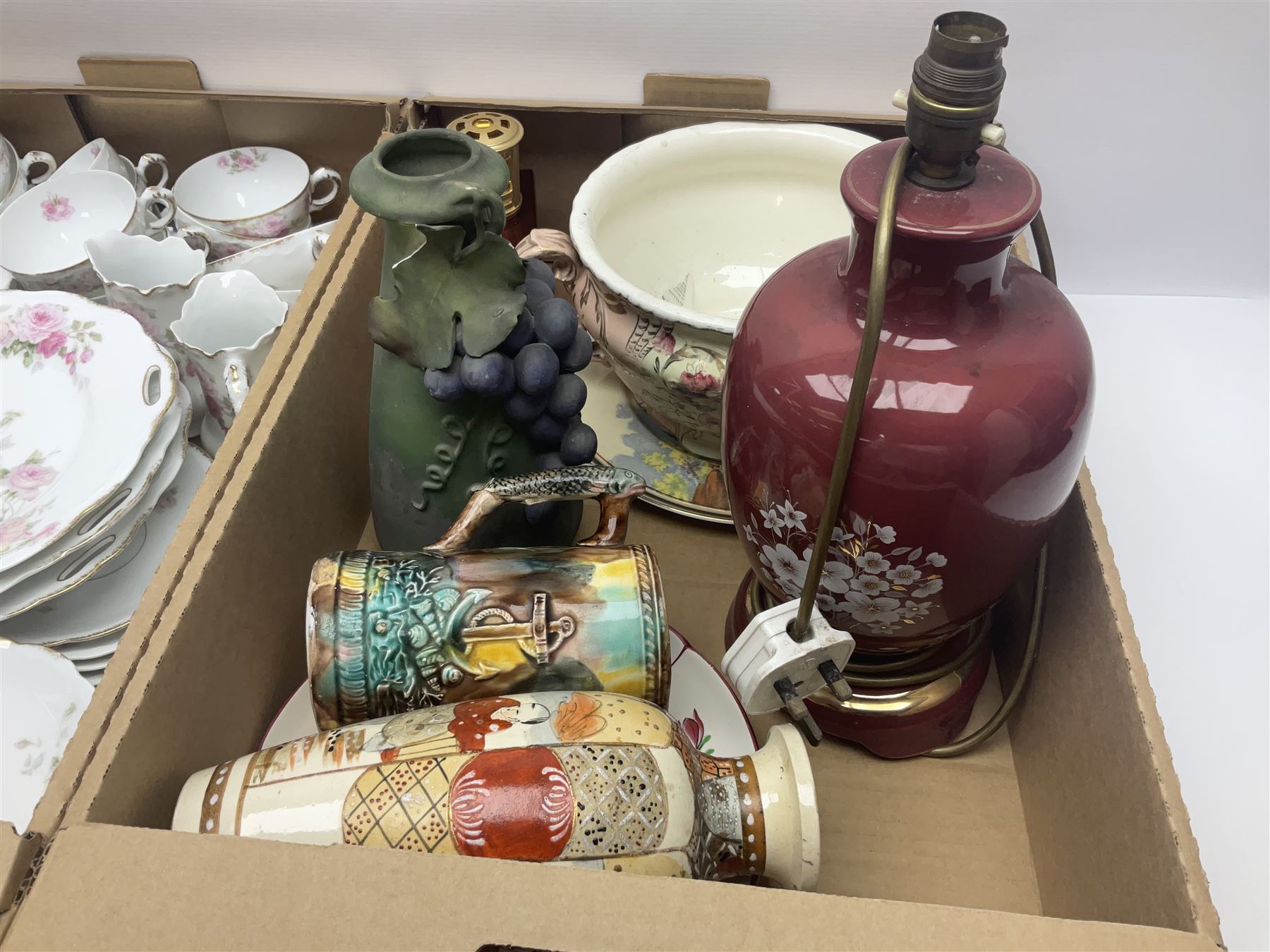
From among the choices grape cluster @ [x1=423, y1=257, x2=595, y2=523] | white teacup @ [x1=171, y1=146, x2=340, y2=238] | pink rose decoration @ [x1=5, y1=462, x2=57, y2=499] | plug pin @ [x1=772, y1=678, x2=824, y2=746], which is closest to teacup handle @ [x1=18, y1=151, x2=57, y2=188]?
white teacup @ [x1=171, y1=146, x2=340, y2=238]

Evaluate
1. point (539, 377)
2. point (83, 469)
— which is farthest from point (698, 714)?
point (83, 469)

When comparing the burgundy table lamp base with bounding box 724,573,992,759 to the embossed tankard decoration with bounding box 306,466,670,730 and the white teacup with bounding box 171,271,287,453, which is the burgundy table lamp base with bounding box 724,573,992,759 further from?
the white teacup with bounding box 171,271,287,453

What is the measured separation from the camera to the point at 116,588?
2.10 feet

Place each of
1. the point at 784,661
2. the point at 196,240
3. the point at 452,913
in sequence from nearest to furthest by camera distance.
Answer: the point at 452,913 < the point at 784,661 < the point at 196,240

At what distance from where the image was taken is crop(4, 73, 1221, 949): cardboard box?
13.5 inches

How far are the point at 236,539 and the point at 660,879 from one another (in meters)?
0.31

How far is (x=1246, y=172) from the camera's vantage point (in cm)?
89

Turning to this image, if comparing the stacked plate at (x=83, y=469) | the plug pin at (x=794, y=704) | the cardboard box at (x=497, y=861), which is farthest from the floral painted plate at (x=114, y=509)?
the plug pin at (x=794, y=704)

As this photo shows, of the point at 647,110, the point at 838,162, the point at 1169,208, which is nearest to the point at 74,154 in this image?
the point at 647,110

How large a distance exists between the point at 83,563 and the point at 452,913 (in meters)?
0.40

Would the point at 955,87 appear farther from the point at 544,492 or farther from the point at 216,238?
the point at 216,238

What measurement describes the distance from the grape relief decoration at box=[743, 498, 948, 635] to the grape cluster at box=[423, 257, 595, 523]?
0.40ft

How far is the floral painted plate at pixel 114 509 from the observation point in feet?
1.88

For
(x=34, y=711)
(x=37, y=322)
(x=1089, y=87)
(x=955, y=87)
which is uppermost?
(x=955, y=87)
